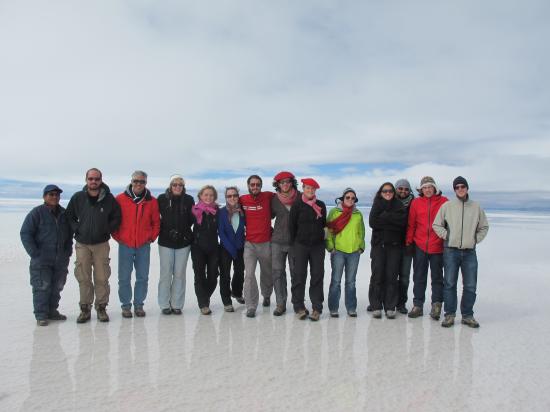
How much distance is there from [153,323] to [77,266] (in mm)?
1290

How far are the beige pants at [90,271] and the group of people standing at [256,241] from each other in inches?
0.5

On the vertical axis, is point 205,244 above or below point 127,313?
above

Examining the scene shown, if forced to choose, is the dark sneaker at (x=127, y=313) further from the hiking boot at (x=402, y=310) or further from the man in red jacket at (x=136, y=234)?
the hiking boot at (x=402, y=310)

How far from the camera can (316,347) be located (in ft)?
16.5

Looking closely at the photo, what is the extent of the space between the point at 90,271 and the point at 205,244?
1615 millimetres

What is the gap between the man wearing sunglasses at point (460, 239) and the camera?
232 inches

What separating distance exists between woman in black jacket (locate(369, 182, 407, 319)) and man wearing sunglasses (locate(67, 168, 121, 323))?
12.0 ft

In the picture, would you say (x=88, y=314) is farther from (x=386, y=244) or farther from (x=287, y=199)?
(x=386, y=244)

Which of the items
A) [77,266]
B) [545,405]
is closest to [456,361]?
[545,405]

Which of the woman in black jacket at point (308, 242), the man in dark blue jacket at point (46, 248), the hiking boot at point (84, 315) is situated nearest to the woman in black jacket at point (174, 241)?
the hiking boot at point (84, 315)

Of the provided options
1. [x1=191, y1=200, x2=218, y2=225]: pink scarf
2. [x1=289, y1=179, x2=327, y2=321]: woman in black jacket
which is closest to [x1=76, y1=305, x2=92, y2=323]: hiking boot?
[x1=191, y1=200, x2=218, y2=225]: pink scarf

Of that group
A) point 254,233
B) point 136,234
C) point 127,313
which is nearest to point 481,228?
point 254,233

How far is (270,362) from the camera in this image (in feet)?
14.9

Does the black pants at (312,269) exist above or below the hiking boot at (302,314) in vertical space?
above
